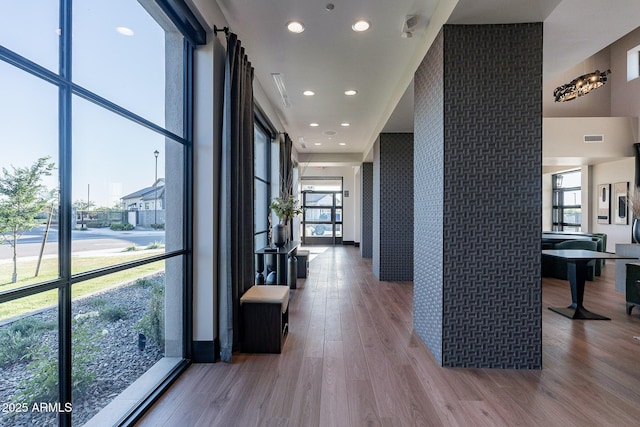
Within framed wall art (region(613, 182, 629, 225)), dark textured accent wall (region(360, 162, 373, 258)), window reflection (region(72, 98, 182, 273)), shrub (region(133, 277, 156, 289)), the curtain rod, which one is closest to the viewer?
window reflection (region(72, 98, 182, 273))

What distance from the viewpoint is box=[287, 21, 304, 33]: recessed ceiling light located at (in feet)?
9.77

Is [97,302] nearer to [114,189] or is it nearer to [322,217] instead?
[114,189]

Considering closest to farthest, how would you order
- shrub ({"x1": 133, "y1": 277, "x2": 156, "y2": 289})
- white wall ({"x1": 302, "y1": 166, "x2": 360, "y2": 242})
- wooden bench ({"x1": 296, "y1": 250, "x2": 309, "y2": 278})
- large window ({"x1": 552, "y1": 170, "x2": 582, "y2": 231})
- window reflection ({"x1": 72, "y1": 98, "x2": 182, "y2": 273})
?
window reflection ({"x1": 72, "y1": 98, "x2": 182, "y2": 273}), shrub ({"x1": 133, "y1": 277, "x2": 156, "y2": 289}), wooden bench ({"x1": 296, "y1": 250, "x2": 309, "y2": 278}), large window ({"x1": 552, "y1": 170, "x2": 582, "y2": 231}), white wall ({"x1": 302, "y1": 166, "x2": 360, "y2": 242})

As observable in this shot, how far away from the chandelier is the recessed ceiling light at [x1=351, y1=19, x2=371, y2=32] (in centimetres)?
638

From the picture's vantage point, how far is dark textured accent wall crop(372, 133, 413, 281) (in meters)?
5.95

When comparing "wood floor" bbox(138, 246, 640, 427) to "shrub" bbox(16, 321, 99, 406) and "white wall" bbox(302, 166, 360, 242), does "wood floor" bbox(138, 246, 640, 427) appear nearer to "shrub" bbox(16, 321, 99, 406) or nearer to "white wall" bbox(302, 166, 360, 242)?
"shrub" bbox(16, 321, 99, 406)

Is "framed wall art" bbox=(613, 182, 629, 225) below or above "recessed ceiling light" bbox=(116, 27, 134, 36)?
below

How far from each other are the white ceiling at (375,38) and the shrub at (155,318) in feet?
7.25

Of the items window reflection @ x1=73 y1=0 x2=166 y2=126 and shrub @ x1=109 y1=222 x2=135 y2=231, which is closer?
window reflection @ x1=73 y1=0 x2=166 y2=126

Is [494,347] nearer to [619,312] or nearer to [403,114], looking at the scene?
[619,312]

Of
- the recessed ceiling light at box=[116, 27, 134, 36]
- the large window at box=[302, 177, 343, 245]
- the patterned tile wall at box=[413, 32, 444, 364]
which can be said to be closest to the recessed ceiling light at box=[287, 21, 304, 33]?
the patterned tile wall at box=[413, 32, 444, 364]

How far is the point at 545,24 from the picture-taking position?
102 inches

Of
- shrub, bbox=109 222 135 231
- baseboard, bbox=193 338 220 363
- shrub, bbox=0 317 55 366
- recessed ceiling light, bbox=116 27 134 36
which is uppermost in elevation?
recessed ceiling light, bbox=116 27 134 36

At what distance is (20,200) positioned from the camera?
4.23 ft
